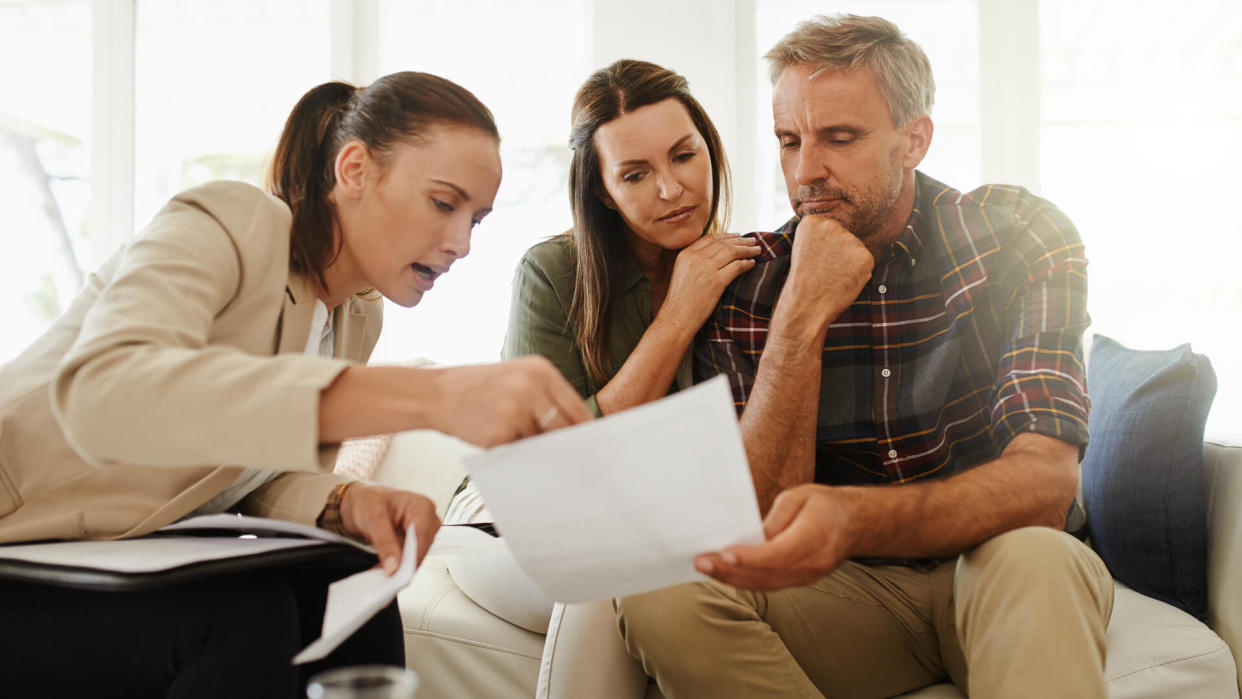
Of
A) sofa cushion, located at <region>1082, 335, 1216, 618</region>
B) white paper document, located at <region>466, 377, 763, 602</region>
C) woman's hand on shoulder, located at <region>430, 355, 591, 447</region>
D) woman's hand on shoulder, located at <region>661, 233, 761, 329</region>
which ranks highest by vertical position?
woman's hand on shoulder, located at <region>661, 233, 761, 329</region>

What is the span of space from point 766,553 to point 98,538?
698 millimetres

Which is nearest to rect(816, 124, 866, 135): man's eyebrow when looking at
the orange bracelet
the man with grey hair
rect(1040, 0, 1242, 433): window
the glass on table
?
the man with grey hair

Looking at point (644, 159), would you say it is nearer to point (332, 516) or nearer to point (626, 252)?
point (626, 252)

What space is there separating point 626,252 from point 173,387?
132 cm

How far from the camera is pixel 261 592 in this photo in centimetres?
101

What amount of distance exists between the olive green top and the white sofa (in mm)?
472

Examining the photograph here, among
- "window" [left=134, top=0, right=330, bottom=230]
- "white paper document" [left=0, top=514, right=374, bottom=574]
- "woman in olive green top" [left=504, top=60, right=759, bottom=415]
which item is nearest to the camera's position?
"white paper document" [left=0, top=514, right=374, bottom=574]

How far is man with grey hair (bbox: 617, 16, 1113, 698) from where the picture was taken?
107 cm

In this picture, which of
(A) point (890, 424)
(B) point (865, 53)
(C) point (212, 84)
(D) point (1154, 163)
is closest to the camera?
(A) point (890, 424)

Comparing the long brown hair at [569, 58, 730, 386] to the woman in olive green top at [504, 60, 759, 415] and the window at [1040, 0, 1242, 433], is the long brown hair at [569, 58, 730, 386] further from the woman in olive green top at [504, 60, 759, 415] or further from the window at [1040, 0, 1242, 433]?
the window at [1040, 0, 1242, 433]

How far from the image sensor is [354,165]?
4.08ft

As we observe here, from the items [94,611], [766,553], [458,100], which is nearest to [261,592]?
[94,611]

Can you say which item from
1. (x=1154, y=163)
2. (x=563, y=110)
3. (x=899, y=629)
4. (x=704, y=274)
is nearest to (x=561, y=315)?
(x=704, y=274)

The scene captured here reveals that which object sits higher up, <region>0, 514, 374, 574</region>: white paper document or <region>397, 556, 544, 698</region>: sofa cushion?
<region>0, 514, 374, 574</region>: white paper document
